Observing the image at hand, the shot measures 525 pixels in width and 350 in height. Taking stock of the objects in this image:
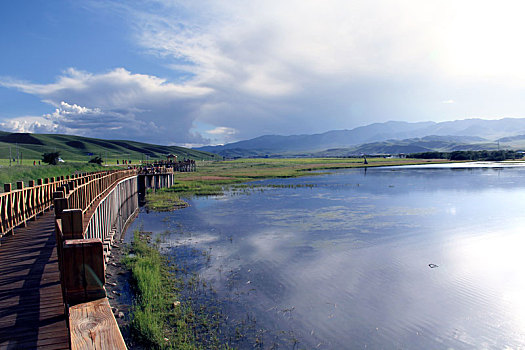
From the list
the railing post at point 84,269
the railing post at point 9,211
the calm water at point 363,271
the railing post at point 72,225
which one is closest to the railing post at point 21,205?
the railing post at point 9,211

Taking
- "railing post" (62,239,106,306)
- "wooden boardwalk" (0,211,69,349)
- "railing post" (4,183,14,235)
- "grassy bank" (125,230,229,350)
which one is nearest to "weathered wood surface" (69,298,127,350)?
"railing post" (62,239,106,306)

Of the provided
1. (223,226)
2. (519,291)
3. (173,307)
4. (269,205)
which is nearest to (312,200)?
(269,205)

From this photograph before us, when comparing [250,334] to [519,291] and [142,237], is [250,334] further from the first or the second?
[142,237]

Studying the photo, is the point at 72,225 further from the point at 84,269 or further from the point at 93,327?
the point at 93,327

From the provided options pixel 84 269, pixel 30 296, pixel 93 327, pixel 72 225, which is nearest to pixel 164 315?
pixel 30 296

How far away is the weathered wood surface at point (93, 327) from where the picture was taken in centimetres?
280

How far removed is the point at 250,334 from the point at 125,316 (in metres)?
4.21

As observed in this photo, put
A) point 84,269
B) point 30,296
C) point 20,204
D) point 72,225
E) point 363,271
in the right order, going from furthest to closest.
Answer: point 363,271
point 20,204
point 30,296
point 72,225
point 84,269

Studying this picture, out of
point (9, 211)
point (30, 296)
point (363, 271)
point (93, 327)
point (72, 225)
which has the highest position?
point (72, 225)

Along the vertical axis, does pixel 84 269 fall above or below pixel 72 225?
below

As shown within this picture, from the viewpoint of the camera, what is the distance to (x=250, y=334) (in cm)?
1059

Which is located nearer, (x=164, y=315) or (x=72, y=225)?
(x=72, y=225)

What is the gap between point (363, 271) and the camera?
16.0 m

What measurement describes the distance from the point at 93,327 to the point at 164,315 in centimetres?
931
